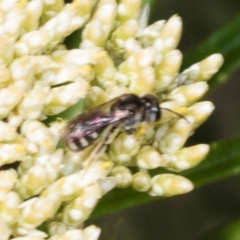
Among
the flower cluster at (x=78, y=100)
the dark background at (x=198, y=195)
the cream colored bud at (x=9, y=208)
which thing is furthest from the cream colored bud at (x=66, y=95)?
the dark background at (x=198, y=195)

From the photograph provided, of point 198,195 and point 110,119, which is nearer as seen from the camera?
point 110,119

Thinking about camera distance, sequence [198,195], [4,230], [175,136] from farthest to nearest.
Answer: [198,195] < [175,136] < [4,230]

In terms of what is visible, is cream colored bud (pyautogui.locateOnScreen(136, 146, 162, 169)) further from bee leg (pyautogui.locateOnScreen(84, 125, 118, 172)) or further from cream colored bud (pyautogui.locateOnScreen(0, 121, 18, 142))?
cream colored bud (pyautogui.locateOnScreen(0, 121, 18, 142))

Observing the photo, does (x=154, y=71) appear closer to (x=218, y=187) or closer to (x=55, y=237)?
(x=55, y=237)

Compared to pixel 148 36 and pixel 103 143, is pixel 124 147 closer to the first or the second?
pixel 103 143

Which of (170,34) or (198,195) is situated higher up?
(170,34)

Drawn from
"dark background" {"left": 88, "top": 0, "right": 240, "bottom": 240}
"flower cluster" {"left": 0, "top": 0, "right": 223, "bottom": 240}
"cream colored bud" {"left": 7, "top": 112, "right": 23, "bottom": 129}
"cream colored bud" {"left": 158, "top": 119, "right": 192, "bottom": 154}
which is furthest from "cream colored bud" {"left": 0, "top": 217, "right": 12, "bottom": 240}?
"dark background" {"left": 88, "top": 0, "right": 240, "bottom": 240}

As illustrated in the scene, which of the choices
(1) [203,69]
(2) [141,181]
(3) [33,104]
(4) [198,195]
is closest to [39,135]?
(3) [33,104]

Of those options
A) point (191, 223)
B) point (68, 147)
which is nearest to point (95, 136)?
point (68, 147)
